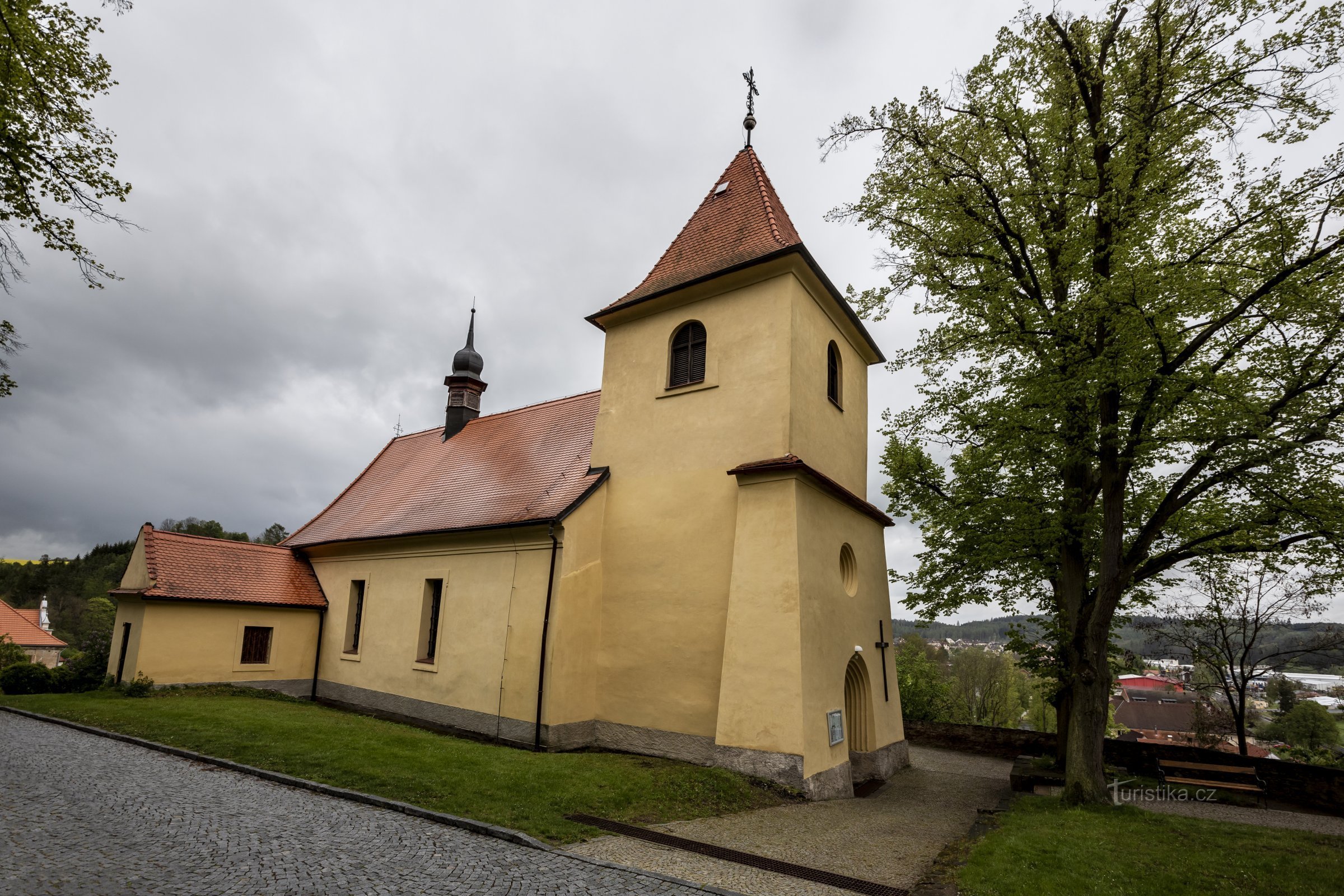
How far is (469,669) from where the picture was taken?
13188 mm

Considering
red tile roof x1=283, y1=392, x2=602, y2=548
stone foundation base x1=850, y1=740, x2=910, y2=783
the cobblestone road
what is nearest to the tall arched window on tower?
red tile roof x1=283, y1=392, x2=602, y2=548

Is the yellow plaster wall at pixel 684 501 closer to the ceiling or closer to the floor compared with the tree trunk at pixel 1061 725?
closer to the ceiling

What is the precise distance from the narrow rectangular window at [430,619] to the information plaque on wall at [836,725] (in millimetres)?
8611

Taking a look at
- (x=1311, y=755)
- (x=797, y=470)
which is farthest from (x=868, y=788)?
(x=1311, y=755)

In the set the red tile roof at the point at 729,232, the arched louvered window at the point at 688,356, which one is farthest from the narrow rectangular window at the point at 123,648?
the arched louvered window at the point at 688,356

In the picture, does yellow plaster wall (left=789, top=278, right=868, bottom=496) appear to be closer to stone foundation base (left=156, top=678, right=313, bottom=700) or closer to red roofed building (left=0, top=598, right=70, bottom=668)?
stone foundation base (left=156, top=678, right=313, bottom=700)

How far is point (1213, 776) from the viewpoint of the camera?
1234cm

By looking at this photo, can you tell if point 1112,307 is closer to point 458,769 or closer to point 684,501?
point 684,501

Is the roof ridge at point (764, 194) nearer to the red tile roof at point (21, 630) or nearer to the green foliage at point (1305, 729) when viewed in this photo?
the green foliage at point (1305, 729)

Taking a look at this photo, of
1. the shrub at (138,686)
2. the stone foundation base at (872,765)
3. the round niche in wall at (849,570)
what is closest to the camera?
the stone foundation base at (872,765)

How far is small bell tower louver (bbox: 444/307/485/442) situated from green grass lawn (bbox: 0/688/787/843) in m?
10.3

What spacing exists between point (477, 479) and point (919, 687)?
1984cm

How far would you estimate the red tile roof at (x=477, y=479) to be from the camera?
1388 cm

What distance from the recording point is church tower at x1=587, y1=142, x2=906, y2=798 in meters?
10.1
